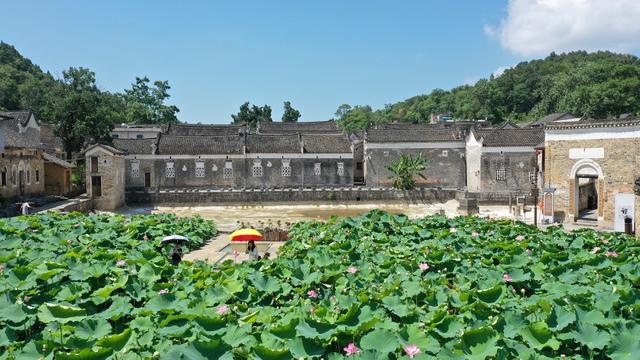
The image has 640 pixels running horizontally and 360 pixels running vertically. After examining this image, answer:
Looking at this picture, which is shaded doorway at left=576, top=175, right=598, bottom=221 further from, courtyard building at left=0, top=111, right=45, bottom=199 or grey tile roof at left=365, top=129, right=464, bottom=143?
courtyard building at left=0, top=111, right=45, bottom=199

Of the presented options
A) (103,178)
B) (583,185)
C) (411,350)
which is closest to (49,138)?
(103,178)

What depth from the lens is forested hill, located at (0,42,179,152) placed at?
1377 inches

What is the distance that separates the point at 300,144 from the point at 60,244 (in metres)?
26.7

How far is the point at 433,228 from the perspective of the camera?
1362 cm

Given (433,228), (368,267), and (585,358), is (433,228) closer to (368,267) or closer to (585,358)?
(368,267)

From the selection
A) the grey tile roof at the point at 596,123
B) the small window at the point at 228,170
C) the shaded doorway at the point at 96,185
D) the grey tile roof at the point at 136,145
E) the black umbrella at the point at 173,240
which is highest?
the grey tile roof at the point at 136,145

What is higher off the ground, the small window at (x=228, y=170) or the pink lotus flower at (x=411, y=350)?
the small window at (x=228, y=170)

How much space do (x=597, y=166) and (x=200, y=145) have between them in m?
25.0

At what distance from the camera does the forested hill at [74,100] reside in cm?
3497

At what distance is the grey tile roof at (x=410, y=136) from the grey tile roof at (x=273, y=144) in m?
5.21

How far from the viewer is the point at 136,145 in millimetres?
36000

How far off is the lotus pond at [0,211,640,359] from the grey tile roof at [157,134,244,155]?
25.5 metres

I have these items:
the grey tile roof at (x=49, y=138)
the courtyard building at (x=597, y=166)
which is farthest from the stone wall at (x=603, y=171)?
the grey tile roof at (x=49, y=138)

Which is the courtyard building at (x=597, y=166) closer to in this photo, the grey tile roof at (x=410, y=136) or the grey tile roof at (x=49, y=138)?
the grey tile roof at (x=410, y=136)
